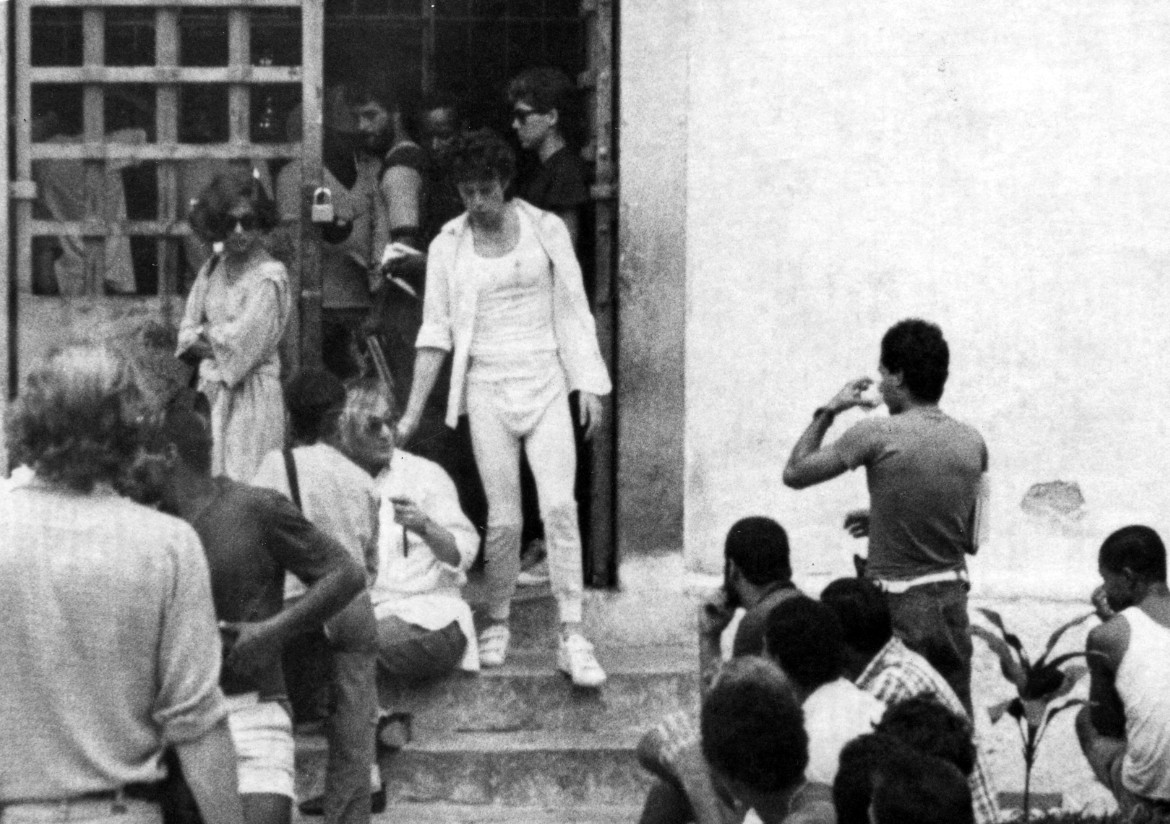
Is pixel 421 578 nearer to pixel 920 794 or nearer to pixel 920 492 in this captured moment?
pixel 920 492

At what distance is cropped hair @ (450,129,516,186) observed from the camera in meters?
8.24

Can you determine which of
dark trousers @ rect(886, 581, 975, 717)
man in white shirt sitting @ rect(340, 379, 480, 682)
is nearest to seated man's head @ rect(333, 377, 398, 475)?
man in white shirt sitting @ rect(340, 379, 480, 682)

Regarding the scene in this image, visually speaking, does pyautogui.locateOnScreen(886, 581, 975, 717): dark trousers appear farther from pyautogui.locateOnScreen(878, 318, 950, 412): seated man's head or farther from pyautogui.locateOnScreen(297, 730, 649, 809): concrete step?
pyautogui.locateOnScreen(297, 730, 649, 809): concrete step

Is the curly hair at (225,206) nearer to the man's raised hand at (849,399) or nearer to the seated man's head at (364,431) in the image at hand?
the seated man's head at (364,431)

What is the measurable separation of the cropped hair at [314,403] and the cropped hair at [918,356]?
1.61 metres

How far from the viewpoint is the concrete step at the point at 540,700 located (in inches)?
324

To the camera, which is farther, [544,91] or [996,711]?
[544,91]

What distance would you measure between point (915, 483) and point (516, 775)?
1.97 meters

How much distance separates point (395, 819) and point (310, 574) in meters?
2.37

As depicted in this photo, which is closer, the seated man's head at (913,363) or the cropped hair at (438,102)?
the seated man's head at (913,363)

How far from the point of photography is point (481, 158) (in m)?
8.26

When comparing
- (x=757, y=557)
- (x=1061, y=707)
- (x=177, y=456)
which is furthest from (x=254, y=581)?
(x=1061, y=707)

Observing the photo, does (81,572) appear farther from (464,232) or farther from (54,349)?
(464,232)

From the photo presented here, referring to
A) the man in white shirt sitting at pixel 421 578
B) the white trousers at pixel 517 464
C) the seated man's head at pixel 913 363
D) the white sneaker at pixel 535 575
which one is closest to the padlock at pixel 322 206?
the white trousers at pixel 517 464
